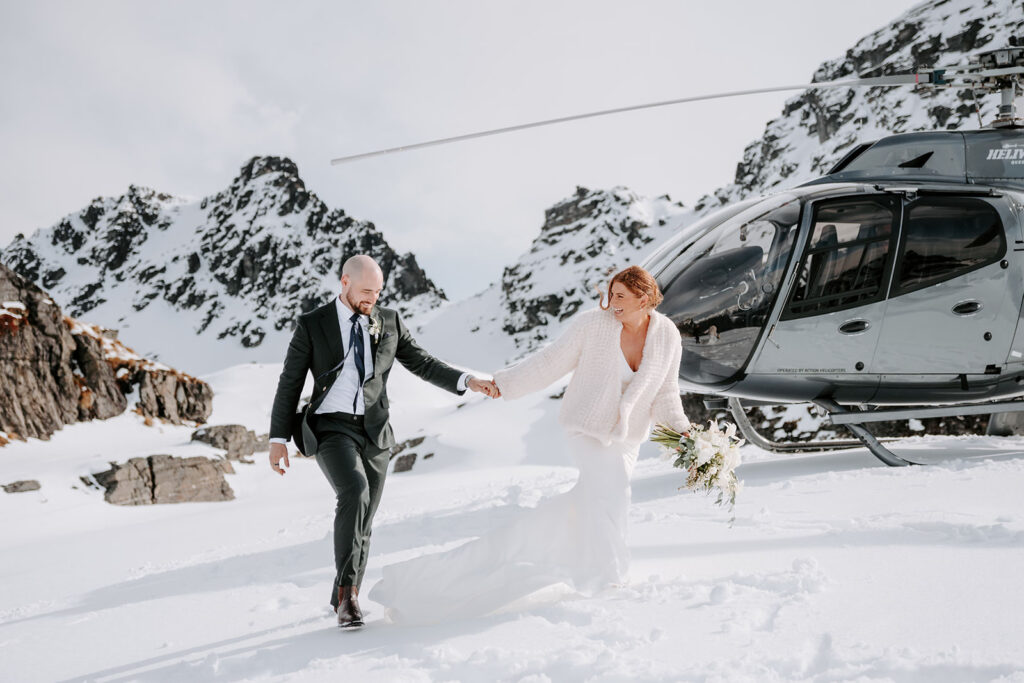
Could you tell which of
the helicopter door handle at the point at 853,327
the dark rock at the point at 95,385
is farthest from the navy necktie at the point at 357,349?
the dark rock at the point at 95,385

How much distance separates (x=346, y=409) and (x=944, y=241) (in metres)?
5.67

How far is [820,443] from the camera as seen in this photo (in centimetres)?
741

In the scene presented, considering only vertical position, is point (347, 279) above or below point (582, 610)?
above

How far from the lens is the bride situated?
10.6 feet

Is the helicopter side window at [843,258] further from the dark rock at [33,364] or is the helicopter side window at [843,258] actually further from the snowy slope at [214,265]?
the snowy slope at [214,265]

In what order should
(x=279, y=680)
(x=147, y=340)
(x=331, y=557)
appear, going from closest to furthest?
1. (x=279, y=680)
2. (x=331, y=557)
3. (x=147, y=340)

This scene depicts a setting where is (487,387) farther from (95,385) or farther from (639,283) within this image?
(95,385)

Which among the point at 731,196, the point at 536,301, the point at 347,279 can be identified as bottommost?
the point at 347,279

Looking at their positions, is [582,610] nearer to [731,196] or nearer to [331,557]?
[331,557]

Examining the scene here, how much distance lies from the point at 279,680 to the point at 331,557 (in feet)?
9.42

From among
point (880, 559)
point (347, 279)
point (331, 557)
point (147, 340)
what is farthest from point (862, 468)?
point (147, 340)

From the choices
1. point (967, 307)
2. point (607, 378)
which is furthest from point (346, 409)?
point (967, 307)

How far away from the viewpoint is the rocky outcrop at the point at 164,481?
18391mm

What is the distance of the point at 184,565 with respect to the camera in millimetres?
5965
